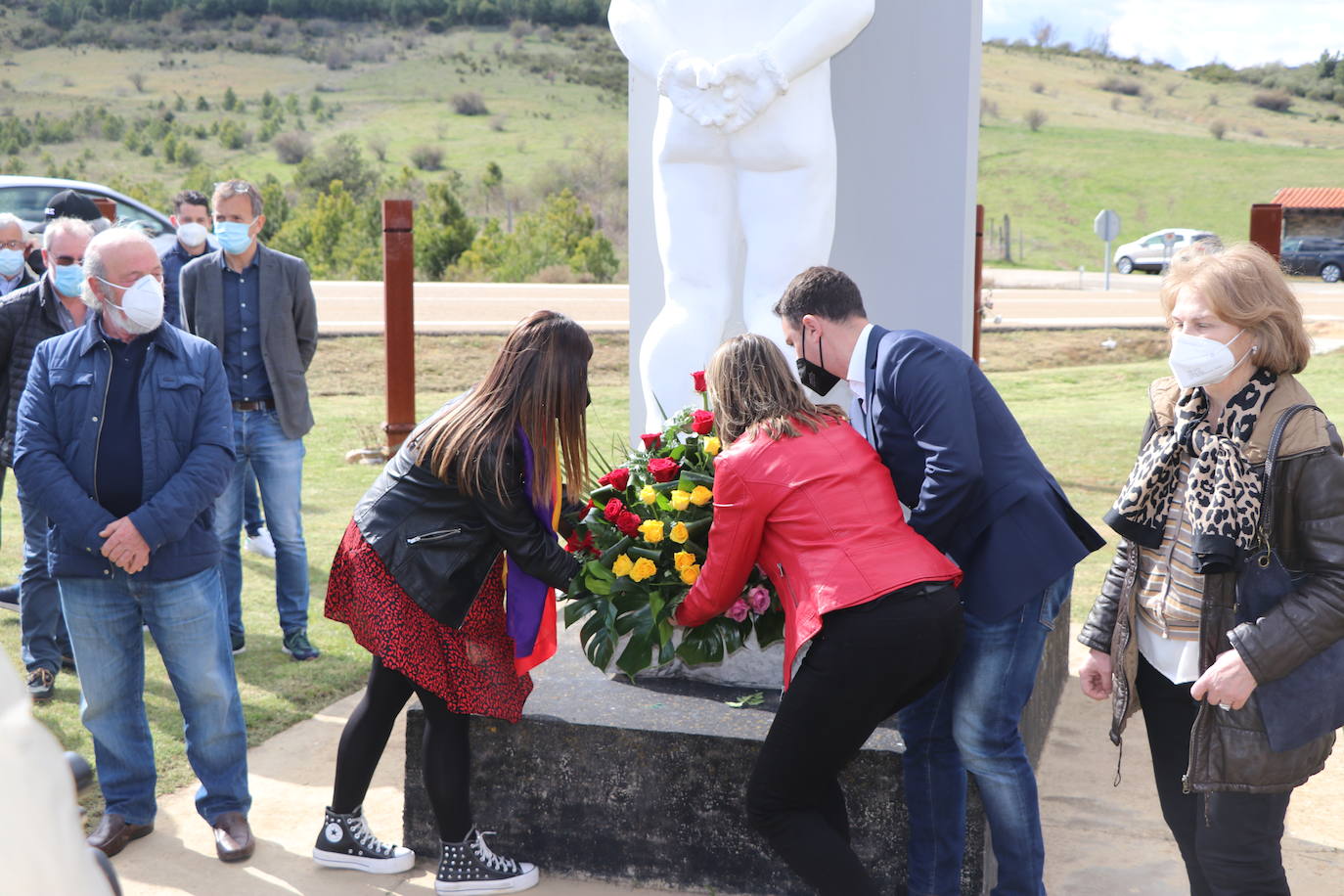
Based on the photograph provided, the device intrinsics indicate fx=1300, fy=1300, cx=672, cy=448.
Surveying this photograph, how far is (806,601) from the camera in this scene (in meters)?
2.73

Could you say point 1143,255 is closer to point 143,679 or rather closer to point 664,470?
point 664,470

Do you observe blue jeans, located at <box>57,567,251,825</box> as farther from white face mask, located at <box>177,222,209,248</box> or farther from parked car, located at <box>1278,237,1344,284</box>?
parked car, located at <box>1278,237,1344,284</box>

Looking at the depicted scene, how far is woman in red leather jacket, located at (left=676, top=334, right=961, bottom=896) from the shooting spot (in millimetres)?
2688

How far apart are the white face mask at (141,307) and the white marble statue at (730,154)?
67.7 inches

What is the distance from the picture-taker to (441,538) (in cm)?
318

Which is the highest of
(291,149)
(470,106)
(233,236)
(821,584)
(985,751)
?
(470,106)

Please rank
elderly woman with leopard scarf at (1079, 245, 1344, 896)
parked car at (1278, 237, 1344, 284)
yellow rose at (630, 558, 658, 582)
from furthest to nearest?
parked car at (1278, 237, 1344, 284), yellow rose at (630, 558, 658, 582), elderly woman with leopard scarf at (1079, 245, 1344, 896)

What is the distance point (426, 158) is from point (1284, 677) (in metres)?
Answer: 44.4

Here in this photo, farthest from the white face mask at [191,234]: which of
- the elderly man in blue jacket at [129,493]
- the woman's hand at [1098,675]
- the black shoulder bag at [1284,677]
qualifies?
the black shoulder bag at [1284,677]

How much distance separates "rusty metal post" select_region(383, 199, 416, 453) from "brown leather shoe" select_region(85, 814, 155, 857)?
3492mm

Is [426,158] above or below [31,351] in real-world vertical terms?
above

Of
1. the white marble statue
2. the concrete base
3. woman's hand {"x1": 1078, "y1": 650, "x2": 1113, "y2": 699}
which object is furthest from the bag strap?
the white marble statue

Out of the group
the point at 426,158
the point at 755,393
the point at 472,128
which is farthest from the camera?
the point at 472,128

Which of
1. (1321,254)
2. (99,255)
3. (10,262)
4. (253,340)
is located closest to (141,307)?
(99,255)
